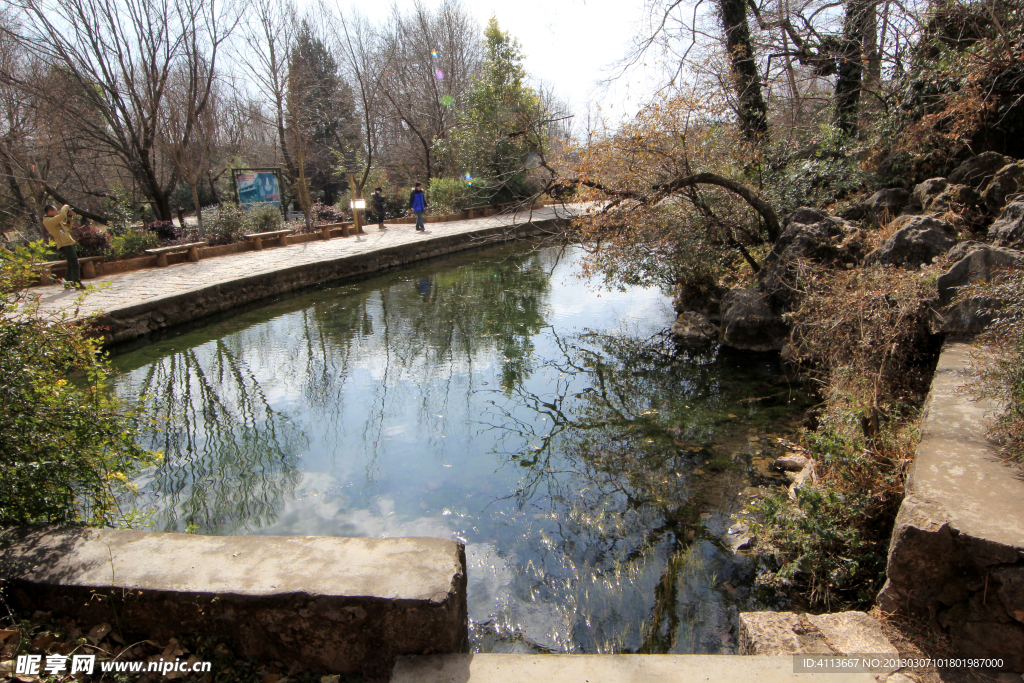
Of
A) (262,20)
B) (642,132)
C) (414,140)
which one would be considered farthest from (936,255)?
(414,140)

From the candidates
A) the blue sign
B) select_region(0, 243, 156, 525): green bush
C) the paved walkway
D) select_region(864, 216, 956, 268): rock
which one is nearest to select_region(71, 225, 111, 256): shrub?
the paved walkway

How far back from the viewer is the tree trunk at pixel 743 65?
11.3 metres

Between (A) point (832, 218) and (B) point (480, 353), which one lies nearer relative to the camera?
(A) point (832, 218)

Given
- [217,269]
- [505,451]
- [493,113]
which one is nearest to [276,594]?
[505,451]

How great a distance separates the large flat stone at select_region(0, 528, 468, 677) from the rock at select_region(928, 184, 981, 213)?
23.6 ft

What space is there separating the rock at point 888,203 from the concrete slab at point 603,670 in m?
7.33

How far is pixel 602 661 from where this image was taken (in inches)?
92.4

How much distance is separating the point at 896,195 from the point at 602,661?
8191mm

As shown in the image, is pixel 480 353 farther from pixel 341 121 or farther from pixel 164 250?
pixel 341 121

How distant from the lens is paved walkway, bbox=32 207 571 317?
10102 millimetres

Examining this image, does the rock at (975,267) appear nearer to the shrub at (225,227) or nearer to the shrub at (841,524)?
the shrub at (841,524)

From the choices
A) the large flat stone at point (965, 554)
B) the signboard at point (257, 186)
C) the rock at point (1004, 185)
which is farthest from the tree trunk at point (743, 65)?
the signboard at point (257, 186)

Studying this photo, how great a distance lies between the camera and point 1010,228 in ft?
17.6

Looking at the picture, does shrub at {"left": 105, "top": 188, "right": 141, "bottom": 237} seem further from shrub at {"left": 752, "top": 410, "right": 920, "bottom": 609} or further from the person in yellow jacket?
shrub at {"left": 752, "top": 410, "right": 920, "bottom": 609}
